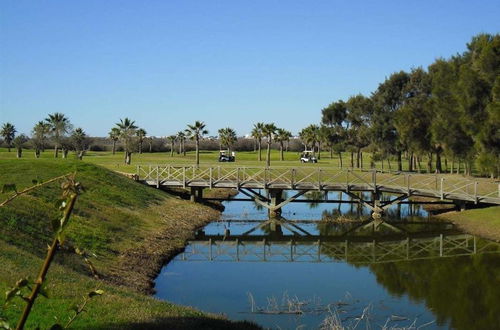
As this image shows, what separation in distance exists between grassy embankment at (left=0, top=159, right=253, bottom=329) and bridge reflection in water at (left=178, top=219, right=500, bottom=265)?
7.75ft

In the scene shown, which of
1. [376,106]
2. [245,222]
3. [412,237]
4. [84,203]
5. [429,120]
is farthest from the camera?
[376,106]

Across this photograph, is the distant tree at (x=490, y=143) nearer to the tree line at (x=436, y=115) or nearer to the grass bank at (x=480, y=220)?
the tree line at (x=436, y=115)

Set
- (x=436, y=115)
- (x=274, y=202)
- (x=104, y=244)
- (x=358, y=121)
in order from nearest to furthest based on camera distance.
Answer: (x=104, y=244), (x=274, y=202), (x=436, y=115), (x=358, y=121)

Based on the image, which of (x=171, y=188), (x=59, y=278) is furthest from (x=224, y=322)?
(x=171, y=188)

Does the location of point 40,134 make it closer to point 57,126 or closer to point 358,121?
point 57,126

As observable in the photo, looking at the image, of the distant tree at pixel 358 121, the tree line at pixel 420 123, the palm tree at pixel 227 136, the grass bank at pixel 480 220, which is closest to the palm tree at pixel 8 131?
the tree line at pixel 420 123

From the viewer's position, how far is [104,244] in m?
24.9

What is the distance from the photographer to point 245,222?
39.1 metres

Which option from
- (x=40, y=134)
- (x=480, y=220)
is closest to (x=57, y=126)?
(x=40, y=134)

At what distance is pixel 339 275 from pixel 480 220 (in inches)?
666

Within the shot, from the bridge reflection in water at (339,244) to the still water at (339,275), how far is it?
0.06 metres

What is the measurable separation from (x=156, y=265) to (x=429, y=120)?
1814 inches

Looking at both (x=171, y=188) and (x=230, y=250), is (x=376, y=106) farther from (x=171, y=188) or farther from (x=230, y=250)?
(x=230, y=250)

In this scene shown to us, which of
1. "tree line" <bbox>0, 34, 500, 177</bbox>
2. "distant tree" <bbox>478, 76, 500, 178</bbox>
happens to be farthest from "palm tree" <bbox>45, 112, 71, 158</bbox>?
"distant tree" <bbox>478, 76, 500, 178</bbox>
